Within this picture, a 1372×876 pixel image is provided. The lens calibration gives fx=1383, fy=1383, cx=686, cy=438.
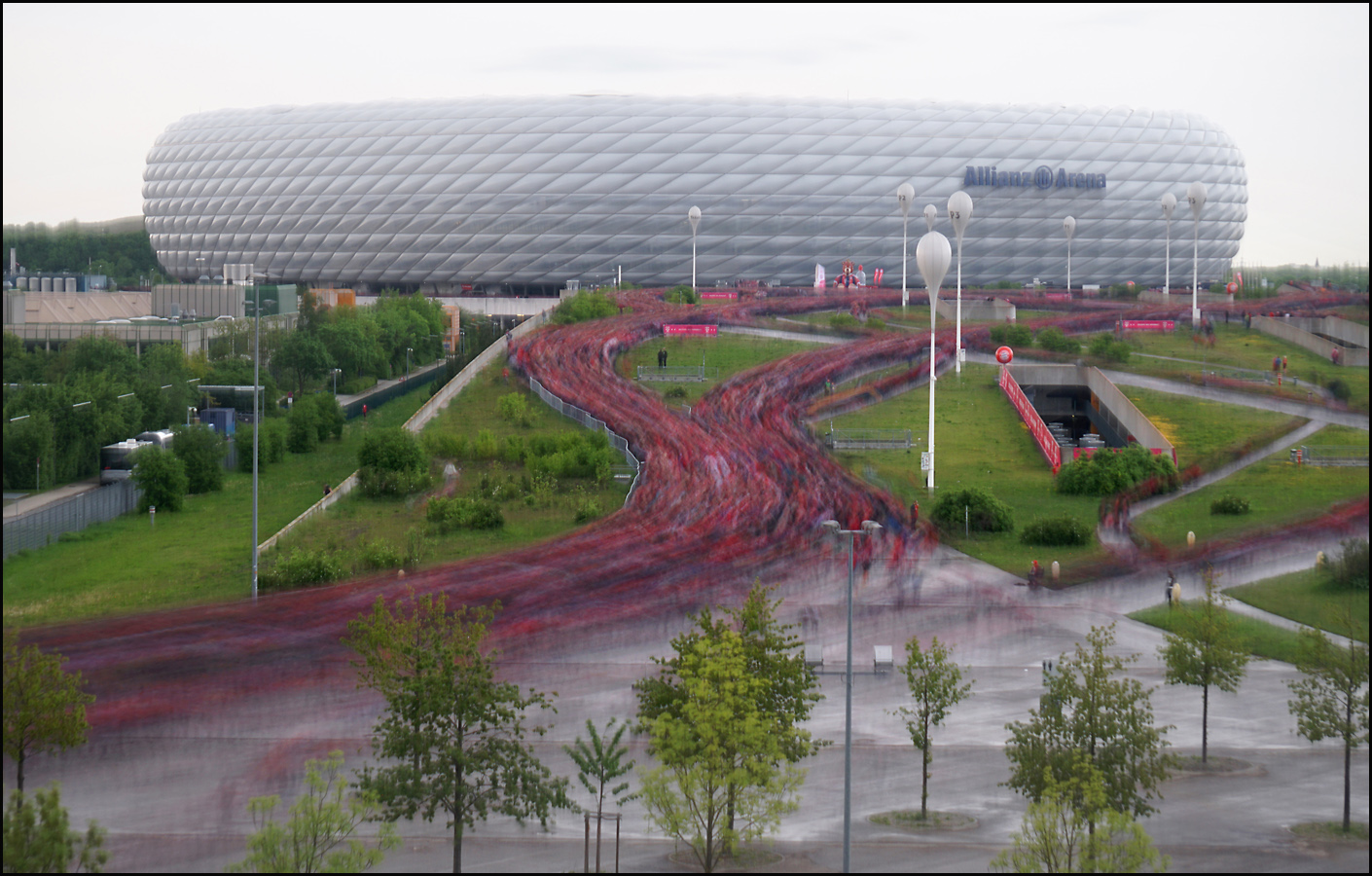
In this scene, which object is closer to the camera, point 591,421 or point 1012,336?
point 591,421

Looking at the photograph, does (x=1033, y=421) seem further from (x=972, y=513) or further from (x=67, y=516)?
(x=67, y=516)

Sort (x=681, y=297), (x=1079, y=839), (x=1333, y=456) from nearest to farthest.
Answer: (x=1079, y=839)
(x=1333, y=456)
(x=681, y=297)

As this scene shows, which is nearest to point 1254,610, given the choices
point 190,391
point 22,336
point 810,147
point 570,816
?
point 570,816

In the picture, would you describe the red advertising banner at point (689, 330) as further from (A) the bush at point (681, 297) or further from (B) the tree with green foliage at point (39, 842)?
(B) the tree with green foliage at point (39, 842)

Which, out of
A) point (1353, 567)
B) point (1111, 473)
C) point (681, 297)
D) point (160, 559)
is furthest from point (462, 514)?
point (681, 297)

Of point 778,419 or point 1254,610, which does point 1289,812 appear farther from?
point 778,419

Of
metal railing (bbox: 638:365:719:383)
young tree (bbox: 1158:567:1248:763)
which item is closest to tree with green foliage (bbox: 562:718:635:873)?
young tree (bbox: 1158:567:1248:763)
